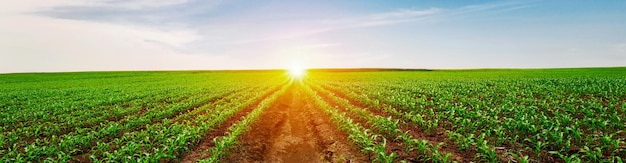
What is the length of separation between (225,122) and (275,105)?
6.96 m

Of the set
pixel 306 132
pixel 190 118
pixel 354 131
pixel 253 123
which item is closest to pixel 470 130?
pixel 354 131

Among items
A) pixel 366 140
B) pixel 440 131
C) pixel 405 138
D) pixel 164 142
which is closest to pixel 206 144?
pixel 164 142

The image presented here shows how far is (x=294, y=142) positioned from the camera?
12539 millimetres

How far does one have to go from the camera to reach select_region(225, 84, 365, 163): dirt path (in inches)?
416

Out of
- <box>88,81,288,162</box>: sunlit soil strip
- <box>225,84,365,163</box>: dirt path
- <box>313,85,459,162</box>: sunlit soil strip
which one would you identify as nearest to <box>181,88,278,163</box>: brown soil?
<box>88,81,288,162</box>: sunlit soil strip

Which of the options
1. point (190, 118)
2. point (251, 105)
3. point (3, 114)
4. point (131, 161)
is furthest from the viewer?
point (251, 105)

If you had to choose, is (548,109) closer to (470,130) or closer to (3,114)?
(470,130)

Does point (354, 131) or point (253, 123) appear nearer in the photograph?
point (354, 131)

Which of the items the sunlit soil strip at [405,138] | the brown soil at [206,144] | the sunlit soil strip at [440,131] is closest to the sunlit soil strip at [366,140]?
the sunlit soil strip at [405,138]

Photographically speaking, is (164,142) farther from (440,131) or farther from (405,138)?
(440,131)

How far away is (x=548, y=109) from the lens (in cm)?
1586

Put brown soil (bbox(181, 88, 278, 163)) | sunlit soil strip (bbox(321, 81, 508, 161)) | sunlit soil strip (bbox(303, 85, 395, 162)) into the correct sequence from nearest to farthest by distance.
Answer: sunlit soil strip (bbox(321, 81, 508, 161)), sunlit soil strip (bbox(303, 85, 395, 162)), brown soil (bbox(181, 88, 278, 163))

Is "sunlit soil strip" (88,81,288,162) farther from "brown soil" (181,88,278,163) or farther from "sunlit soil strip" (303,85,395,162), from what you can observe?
"sunlit soil strip" (303,85,395,162)

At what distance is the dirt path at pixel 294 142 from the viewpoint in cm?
1058
